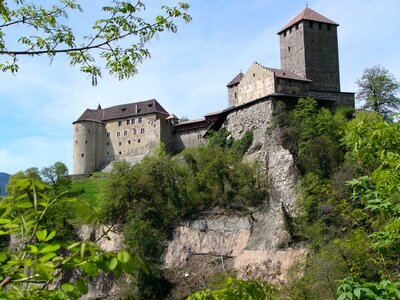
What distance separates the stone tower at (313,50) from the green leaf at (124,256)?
49095 mm

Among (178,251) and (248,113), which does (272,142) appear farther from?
(178,251)

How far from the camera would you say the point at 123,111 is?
7150 cm

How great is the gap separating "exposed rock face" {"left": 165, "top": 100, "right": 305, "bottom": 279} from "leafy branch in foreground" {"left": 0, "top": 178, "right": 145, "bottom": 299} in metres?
30.3

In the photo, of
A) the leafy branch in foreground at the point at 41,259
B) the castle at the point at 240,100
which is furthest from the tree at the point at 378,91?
the leafy branch in foreground at the point at 41,259

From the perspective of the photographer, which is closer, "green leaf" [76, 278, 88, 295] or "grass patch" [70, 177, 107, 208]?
"green leaf" [76, 278, 88, 295]

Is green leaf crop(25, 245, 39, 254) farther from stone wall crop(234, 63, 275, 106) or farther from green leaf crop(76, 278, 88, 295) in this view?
stone wall crop(234, 63, 275, 106)

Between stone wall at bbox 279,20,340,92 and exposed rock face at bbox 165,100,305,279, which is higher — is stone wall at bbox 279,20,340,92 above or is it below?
above

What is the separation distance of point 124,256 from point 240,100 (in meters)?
49.6

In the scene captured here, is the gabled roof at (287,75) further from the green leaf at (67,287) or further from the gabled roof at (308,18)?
the green leaf at (67,287)

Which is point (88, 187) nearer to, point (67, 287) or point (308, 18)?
point (308, 18)

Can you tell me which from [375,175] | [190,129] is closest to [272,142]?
[190,129]

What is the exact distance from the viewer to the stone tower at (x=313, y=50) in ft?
168

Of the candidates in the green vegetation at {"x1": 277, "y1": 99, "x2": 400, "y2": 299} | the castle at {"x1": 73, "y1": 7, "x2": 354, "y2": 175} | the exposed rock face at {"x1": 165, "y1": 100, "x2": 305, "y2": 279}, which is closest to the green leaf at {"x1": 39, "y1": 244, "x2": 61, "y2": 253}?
the green vegetation at {"x1": 277, "y1": 99, "x2": 400, "y2": 299}

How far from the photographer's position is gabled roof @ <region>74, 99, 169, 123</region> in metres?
69.8
